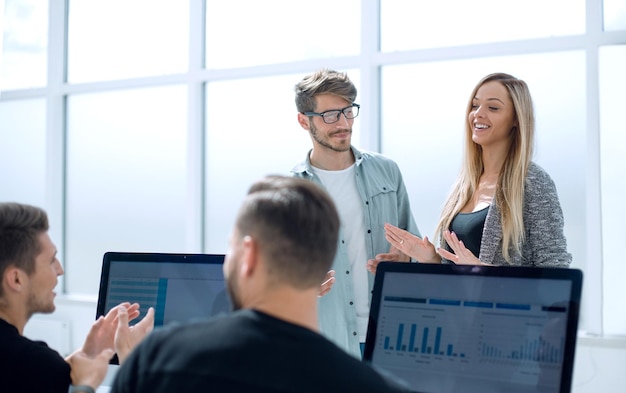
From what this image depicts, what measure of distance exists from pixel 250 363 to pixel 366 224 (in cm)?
189

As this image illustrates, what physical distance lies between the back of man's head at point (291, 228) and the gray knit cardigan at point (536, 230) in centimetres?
145

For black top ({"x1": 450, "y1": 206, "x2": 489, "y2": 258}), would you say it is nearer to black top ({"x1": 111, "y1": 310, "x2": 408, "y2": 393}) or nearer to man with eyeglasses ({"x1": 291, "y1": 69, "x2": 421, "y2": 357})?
man with eyeglasses ({"x1": 291, "y1": 69, "x2": 421, "y2": 357})

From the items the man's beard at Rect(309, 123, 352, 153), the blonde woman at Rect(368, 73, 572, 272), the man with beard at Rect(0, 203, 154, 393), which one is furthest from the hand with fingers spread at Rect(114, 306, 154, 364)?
the man's beard at Rect(309, 123, 352, 153)

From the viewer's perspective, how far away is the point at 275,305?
4.12 feet

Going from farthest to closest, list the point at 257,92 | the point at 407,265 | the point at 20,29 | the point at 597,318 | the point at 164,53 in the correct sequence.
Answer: the point at 20,29 → the point at 164,53 → the point at 257,92 → the point at 597,318 → the point at 407,265

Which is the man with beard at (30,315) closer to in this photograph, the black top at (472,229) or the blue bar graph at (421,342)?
the blue bar graph at (421,342)

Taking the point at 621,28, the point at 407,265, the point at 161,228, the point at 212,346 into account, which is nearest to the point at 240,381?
the point at 212,346

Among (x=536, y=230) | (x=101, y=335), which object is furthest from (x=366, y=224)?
(x=101, y=335)

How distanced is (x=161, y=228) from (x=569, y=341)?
14.3 feet

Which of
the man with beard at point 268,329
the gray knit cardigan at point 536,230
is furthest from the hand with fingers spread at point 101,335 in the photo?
the gray knit cardigan at point 536,230

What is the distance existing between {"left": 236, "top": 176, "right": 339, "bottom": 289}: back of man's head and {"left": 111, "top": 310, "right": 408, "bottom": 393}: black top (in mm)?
110

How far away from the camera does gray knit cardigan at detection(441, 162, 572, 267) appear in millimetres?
2547

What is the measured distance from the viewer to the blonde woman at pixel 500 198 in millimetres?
2590

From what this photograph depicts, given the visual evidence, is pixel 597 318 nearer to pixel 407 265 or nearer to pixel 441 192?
pixel 441 192
